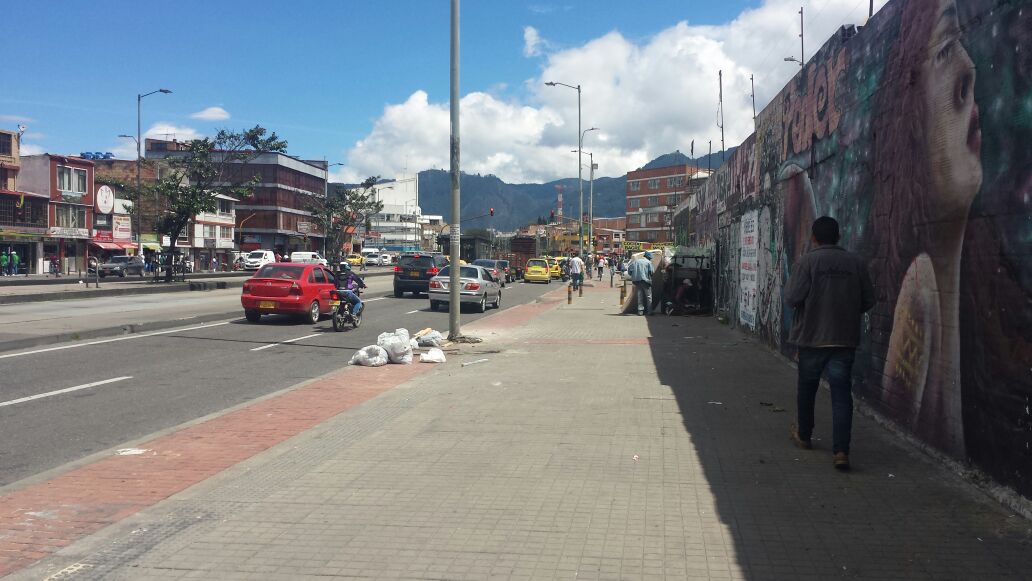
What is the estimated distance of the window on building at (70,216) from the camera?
5797cm

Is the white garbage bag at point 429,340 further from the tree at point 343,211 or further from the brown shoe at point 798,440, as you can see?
the tree at point 343,211

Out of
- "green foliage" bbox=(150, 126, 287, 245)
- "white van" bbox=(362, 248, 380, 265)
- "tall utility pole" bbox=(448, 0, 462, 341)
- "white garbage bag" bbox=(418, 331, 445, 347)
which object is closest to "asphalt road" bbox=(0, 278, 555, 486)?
"white garbage bag" bbox=(418, 331, 445, 347)

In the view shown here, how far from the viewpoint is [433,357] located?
41.9ft

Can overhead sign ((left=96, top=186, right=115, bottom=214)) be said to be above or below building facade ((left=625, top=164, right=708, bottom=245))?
below

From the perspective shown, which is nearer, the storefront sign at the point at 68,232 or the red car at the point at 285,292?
the red car at the point at 285,292

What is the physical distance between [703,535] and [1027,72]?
3444 millimetres

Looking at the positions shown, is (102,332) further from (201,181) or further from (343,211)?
(343,211)

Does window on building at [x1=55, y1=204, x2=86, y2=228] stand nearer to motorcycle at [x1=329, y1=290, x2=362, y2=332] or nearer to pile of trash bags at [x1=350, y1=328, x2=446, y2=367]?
motorcycle at [x1=329, y1=290, x2=362, y2=332]

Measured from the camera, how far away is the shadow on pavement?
4.14 m

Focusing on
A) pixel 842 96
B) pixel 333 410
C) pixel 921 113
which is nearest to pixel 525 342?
pixel 333 410

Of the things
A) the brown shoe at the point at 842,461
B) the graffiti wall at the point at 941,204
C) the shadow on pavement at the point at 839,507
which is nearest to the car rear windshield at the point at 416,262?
the graffiti wall at the point at 941,204

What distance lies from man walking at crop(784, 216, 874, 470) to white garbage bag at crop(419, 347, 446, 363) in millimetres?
7460

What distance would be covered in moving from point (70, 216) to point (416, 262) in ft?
135

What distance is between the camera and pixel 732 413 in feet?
26.6
